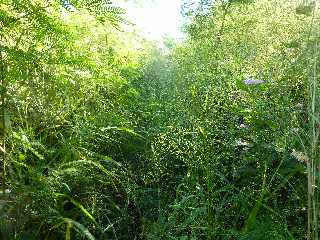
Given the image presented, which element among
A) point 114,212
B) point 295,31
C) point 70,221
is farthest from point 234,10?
point 70,221

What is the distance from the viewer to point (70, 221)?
1.92 m

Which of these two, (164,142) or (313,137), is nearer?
(313,137)

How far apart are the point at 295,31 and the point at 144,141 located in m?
0.90

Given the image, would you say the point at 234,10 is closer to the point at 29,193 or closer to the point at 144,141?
the point at 144,141

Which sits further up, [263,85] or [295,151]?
[263,85]

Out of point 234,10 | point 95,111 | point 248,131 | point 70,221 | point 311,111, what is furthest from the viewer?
point 234,10

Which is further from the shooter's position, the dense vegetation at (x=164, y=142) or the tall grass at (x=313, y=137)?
the dense vegetation at (x=164, y=142)

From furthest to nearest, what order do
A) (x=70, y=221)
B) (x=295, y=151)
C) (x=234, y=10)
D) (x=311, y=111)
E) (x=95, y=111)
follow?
(x=234, y=10)
(x=95, y=111)
(x=295, y=151)
(x=70, y=221)
(x=311, y=111)

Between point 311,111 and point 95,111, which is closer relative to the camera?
point 311,111

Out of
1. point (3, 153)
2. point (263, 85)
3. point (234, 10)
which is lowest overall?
point (3, 153)

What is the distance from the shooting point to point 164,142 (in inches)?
87.5

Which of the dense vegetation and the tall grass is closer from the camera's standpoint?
the tall grass

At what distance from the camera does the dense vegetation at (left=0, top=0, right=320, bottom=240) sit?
1841mm

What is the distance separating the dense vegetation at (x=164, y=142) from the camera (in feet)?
6.04
